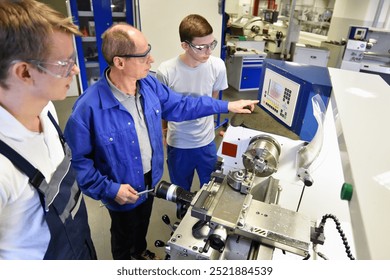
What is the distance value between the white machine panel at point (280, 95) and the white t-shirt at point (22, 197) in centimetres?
90

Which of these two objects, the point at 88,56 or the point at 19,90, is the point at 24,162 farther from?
the point at 88,56

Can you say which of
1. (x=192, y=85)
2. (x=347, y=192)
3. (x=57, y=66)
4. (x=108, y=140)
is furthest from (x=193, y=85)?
(x=347, y=192)

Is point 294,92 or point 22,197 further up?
point 294,92

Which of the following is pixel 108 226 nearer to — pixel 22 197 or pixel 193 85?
pixel 193 85

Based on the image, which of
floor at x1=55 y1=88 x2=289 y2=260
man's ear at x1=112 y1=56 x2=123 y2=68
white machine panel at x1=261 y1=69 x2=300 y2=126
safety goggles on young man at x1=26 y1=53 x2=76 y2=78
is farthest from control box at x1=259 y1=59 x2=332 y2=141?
safety goggles on young man at x1=26 y1=53 x2=76 y2=78

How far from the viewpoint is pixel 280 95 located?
1131 millimetres

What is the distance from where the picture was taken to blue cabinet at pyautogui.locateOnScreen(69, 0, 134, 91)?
9.12ft

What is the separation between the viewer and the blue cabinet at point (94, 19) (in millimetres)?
2779

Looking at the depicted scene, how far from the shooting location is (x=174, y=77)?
5.08 feet

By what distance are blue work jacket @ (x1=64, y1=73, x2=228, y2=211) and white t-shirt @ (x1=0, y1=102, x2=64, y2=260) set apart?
0.27 meters

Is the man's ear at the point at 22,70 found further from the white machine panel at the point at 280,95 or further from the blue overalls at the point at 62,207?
the white machine panel at the point at 280,95

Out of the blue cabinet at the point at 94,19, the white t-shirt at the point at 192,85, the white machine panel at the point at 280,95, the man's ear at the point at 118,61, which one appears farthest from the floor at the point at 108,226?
the blue cabinet at the point at 94,19

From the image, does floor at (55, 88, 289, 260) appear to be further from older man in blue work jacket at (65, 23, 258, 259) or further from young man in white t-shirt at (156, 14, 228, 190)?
older man in blue work jacket at (65, 23, 258, 259)

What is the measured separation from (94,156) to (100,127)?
175mm
